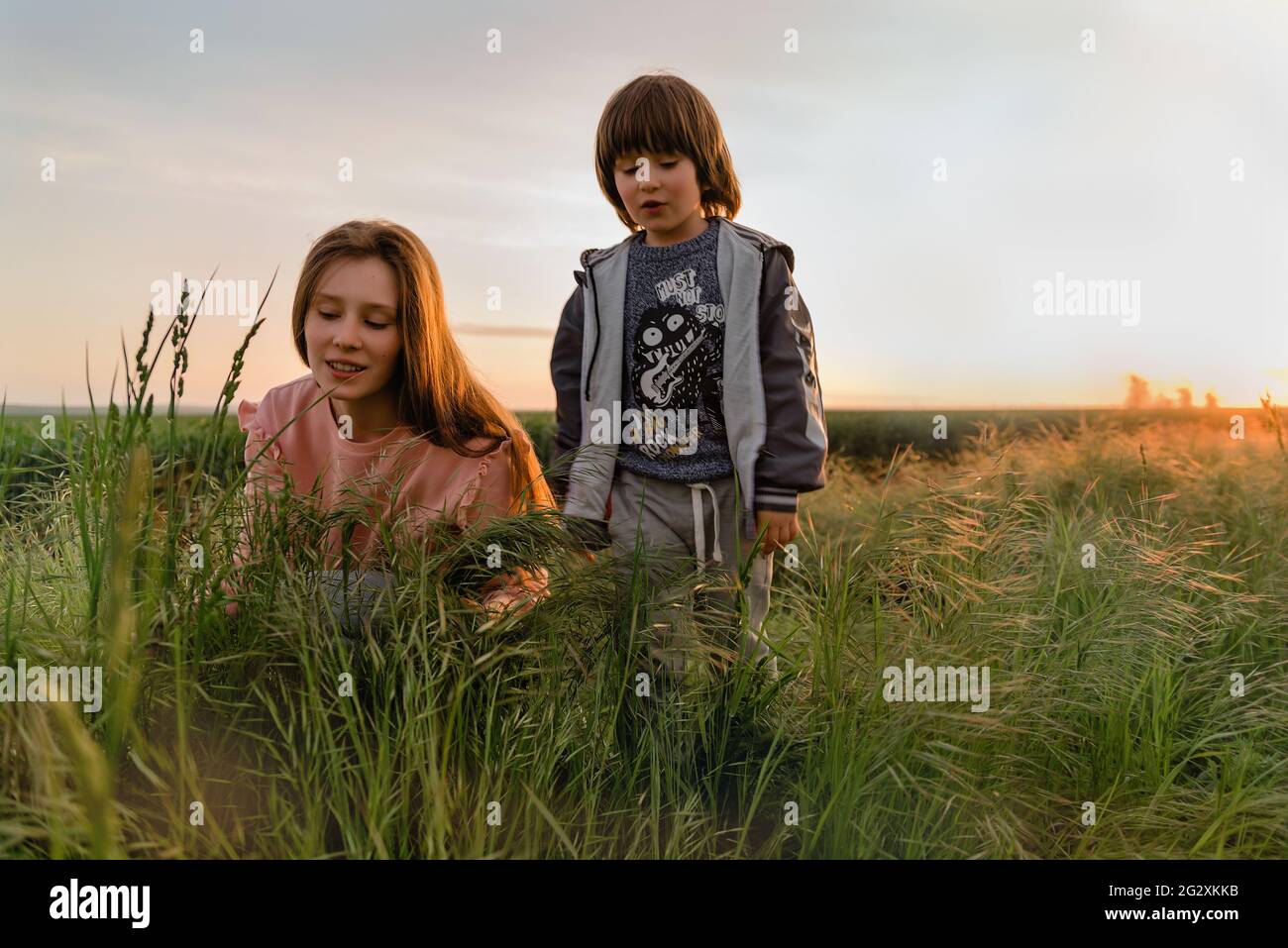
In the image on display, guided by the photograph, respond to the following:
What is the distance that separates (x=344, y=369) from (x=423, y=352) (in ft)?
0.75

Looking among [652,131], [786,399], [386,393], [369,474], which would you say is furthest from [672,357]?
[369,474]

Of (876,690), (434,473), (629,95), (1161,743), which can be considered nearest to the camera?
(876,690)

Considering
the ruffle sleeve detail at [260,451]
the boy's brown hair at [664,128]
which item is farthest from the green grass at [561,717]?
the boy's brown hair at [664,128]

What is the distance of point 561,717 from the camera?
2.24 metres

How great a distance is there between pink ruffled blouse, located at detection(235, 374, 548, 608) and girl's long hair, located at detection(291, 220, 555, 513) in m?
0.05

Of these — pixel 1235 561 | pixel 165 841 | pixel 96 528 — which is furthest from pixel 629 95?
pixel 1235 561

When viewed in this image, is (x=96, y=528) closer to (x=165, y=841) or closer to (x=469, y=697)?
(x=165, y=841)

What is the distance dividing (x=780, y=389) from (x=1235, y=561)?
200 centimetres

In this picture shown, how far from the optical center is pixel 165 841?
5.91ft

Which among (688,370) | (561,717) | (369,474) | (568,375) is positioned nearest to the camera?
(561,717)

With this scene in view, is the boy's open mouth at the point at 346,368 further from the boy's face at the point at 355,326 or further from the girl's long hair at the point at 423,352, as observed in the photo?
the girl's long hair at the point at 423,352

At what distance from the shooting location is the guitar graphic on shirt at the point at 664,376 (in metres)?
3.06

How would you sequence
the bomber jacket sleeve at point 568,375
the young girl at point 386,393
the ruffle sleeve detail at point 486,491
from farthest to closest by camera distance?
the bomber jacket sleeve at point 568,375 < the young girl at point 386,393 < the ruffle sleeve detail at point 486,491

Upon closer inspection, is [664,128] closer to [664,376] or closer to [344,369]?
[664,376]
